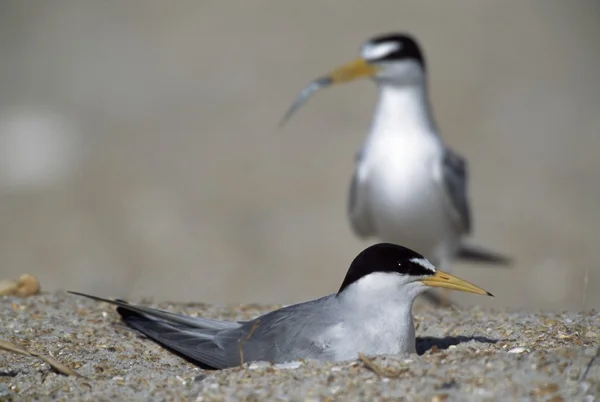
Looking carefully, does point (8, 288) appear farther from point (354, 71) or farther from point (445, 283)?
point (354, 71)

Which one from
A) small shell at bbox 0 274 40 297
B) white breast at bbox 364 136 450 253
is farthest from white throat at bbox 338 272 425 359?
white breast at bbox 364 136 450 253

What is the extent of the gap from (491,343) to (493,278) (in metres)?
5.98

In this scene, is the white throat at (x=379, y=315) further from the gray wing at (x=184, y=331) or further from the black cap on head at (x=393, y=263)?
the gray wing at (x=184, y=331)

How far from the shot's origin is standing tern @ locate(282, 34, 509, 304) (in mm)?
6930

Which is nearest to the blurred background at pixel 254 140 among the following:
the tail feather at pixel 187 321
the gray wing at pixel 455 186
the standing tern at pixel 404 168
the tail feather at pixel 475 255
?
the tail feather at pixel 475 255

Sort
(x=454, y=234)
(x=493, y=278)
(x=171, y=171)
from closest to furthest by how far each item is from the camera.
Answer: (x=454, y=234) < (x=493, y=278) < (x=171, y=171)

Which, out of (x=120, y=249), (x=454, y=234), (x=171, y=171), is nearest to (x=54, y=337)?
(x=454, y=234)

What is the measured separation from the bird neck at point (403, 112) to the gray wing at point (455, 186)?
0.26 meters

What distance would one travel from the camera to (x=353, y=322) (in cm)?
405

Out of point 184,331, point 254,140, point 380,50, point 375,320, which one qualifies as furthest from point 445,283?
point 254,140

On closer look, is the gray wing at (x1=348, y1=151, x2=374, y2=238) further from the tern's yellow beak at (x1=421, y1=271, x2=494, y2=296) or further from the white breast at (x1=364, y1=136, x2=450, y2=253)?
the tern's yellow beak at (x1=421, y1=271, x2=494, y2=296)

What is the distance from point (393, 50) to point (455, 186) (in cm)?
115

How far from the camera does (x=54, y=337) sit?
15.8 feet

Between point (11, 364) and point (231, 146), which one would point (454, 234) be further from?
point (231, 146)
